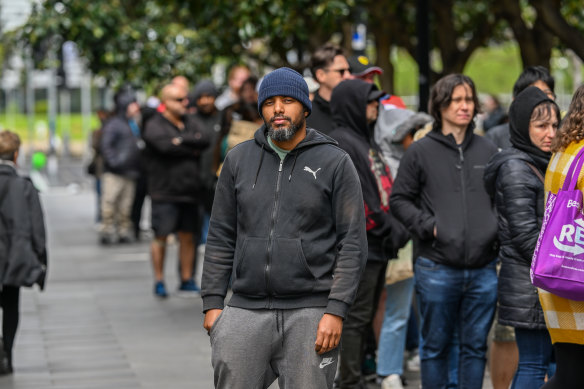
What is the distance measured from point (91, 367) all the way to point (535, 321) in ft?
12.4

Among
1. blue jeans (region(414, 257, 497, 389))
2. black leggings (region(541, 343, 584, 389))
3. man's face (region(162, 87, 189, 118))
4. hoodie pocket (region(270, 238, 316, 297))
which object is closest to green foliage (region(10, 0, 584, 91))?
man's face (region(162, 87, 189, 118))

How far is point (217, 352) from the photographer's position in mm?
4809

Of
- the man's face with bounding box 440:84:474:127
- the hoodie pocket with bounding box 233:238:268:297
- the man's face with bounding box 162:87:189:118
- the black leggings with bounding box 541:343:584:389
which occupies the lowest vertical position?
the black leggings with bounding box 541:343:584:389

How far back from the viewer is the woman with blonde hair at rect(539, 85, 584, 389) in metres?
4.96

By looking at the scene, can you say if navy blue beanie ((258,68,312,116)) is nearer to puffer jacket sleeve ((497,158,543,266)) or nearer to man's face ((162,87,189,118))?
puffer jacket sleeve ((497,158,543,266))

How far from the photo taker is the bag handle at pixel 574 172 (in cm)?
486

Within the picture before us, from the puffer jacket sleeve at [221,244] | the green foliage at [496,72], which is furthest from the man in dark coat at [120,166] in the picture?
the green foliage at [496,72]

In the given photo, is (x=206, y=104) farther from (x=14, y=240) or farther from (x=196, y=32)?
(x=196, y=32)

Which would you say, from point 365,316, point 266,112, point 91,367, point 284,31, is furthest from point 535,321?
point 284,31

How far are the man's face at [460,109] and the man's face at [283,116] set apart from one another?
1.68 metres

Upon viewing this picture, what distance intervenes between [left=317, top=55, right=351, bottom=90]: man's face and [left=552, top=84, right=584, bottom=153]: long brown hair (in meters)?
2.68

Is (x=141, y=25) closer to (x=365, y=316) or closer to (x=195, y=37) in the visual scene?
(x=195, y=37)

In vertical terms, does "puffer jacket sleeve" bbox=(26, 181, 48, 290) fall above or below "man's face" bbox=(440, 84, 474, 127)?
below

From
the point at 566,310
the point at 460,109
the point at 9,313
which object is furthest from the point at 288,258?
the point at 9,313
